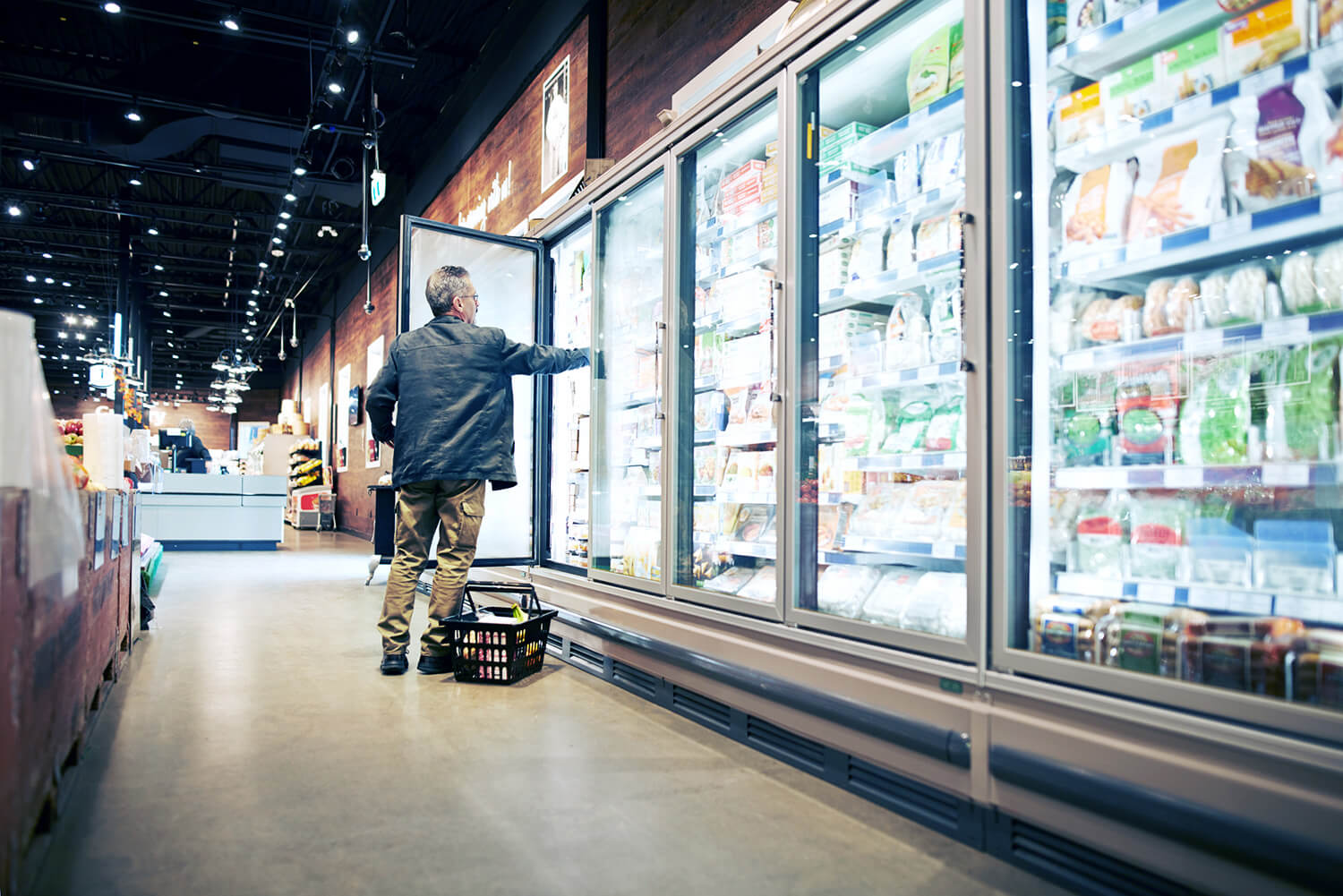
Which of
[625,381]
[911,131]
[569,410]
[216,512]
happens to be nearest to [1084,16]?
[911,131]

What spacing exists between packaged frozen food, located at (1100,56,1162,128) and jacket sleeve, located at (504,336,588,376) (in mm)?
2485

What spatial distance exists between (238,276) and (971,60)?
19.0m

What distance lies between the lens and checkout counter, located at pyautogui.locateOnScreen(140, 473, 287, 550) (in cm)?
1134

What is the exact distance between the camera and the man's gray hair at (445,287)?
4027mm

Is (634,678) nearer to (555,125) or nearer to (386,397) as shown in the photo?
(386,397)

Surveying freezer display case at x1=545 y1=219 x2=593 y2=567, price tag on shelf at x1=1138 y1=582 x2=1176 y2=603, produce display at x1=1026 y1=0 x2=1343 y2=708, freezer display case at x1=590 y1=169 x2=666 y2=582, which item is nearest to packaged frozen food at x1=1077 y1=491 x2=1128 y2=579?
produce display at x1=1026 y1=0 x2=1343 y2=708

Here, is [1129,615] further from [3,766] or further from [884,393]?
[3,766]

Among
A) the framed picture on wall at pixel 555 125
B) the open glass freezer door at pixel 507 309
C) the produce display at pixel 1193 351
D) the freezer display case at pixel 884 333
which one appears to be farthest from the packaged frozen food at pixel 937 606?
the framed picture on wall at pixel 555 125

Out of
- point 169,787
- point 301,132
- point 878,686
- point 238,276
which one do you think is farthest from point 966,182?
point 238,276

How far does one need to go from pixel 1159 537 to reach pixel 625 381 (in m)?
2.52

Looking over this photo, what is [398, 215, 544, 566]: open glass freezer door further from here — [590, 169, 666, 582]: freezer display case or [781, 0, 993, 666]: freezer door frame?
[781, 0, 993, 666]: freezer door frame

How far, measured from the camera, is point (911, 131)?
2697mm

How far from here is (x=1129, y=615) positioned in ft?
6.33

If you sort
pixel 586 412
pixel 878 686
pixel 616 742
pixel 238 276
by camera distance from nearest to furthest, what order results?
1. pixel 878 686
2. pixel 616 742
3. pixel 586 412
4. pixel 238 276
